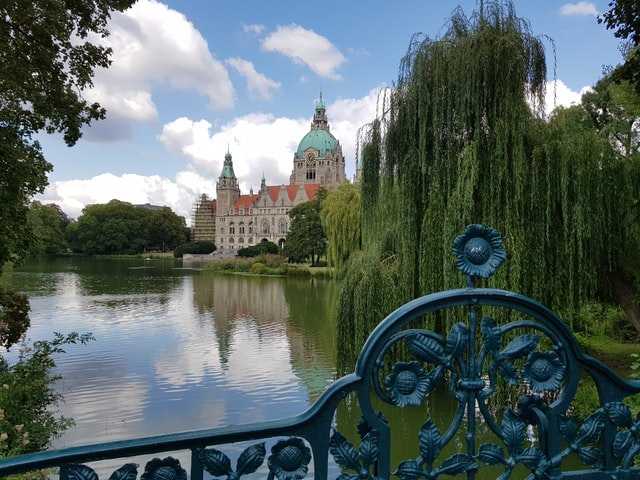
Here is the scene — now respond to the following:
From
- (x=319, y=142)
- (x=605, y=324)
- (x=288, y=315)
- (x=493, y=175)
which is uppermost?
(x=319, y=142)

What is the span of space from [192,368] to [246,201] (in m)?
80.2

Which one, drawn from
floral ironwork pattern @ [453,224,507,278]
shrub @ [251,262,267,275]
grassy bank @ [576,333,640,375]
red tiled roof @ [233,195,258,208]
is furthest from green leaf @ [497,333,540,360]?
red tiled roof @ [233,195,258,208]

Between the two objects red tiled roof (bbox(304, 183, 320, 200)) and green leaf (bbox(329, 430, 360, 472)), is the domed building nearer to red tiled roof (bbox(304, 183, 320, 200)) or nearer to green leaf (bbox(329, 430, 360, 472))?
red tiled roof (bbox(304, 183, 320, 200))

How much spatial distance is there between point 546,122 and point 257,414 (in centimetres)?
602

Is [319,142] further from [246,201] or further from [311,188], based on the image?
[246,201]

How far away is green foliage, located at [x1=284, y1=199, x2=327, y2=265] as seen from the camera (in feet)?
148

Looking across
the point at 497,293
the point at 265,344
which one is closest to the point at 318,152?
the point at 265,344

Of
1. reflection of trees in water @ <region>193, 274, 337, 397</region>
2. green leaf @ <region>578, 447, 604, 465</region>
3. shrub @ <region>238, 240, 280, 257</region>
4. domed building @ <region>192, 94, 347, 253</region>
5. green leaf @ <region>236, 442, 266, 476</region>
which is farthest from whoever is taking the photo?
domed building @ <region>192, 94, 347, 253</region>

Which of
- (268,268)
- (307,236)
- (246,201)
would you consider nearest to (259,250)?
(307,236)

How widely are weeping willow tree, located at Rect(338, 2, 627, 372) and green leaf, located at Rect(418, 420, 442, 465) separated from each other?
5.20 metres

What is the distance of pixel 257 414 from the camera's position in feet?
26.6

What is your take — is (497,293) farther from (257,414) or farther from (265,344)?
(265,344)

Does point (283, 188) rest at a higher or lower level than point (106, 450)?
higher

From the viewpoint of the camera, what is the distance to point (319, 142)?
303ft
